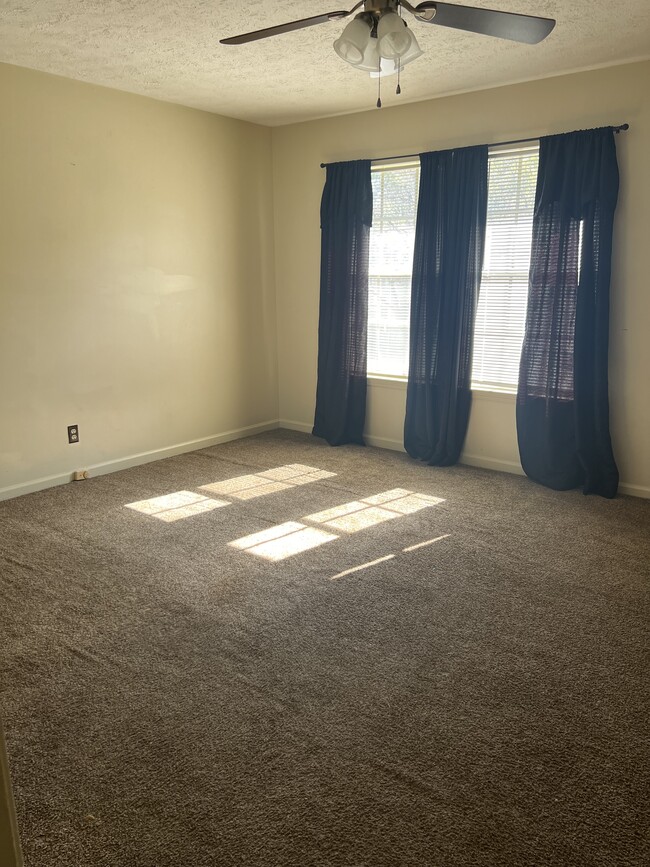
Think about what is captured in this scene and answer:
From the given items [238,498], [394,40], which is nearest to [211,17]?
[394,40]

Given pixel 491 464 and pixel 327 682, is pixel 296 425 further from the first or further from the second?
pixel 327 682

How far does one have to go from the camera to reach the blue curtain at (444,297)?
181 inches

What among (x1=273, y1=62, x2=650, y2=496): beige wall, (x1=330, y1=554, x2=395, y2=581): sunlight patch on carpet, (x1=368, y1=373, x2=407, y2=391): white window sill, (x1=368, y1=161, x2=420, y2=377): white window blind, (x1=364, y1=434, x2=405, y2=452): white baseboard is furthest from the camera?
(x1=364, y1=434, x2=405, y2=452): white baseboard

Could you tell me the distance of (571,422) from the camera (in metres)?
4.41

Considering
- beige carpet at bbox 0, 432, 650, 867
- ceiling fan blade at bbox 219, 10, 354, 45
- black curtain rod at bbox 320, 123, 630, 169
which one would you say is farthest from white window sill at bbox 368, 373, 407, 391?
ceiling fan blade at bbox 219, 10, 354, 45

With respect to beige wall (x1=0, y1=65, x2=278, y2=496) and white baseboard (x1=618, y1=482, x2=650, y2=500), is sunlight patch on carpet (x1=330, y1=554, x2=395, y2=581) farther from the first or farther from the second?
beige wall (x1=0, y1=65, x2=278, y2=496)

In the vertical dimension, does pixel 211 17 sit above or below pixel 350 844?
above

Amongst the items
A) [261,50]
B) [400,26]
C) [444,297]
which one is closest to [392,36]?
[400,26]

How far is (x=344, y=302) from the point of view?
5.36 m

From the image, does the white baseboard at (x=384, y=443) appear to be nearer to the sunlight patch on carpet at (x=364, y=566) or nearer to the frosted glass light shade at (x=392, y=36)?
the sunlight patch on carpet at (x=364, y=566)

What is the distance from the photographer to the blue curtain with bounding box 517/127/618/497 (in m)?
4.10

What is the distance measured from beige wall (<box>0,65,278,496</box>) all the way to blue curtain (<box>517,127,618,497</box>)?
242 centimetres

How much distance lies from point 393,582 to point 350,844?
151 centimetres

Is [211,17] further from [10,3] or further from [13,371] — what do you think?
[13,371]
